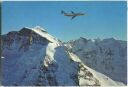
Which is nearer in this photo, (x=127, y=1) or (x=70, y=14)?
(x=127, y=1)

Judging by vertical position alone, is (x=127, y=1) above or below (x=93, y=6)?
below

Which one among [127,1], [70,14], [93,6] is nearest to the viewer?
[127,1]

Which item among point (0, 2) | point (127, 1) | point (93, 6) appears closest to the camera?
point (127, 1)

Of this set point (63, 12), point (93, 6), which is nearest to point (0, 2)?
point (63, 12)

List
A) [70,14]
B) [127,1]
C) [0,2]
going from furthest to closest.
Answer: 1. [70,14]
2. [0,2]
3. [127,1]

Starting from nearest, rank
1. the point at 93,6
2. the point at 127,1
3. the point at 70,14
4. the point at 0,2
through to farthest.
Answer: the point at 127,1 < the point at 0,2 < the point at 70,14 < the point at 93,6

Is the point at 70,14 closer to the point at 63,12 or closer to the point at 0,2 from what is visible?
the point at 63,12

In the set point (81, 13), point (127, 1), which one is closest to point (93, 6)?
point (81, 13)

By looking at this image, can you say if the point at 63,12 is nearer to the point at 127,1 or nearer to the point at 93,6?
the point at 93,6

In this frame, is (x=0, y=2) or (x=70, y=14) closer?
(x=0, y=2)
